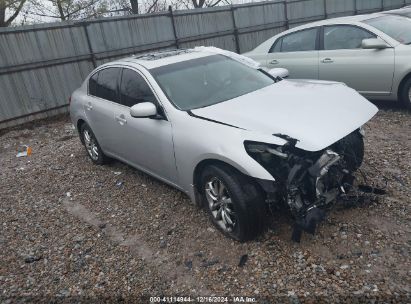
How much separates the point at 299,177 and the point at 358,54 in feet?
13.7

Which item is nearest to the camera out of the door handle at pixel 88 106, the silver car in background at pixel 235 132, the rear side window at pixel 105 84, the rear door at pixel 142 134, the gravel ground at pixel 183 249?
the gravel ground at pixel 183 249

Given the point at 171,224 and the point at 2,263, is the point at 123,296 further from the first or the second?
the point at 2,263

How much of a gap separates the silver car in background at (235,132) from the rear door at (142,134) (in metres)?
0.01

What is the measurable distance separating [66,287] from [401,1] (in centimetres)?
1873

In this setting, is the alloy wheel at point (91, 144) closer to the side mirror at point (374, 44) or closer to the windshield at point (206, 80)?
the windshield at point (206, 80)

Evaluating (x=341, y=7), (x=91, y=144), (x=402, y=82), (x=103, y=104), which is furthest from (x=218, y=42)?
(x=103, y=104)

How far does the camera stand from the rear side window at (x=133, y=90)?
4.19 metres

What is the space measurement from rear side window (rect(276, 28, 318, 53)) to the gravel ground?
2623 millimetres

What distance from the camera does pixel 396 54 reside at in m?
5.91

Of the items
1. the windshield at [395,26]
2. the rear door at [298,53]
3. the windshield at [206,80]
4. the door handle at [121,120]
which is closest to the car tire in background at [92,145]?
the door handle at [121,120]

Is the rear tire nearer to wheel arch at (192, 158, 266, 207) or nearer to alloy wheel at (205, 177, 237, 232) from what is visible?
wheel arch at (192, 158, 266, 207)

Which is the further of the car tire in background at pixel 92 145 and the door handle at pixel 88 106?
the car tire in background at pixel 92 145

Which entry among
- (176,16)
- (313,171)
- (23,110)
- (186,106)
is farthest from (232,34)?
(313,171)

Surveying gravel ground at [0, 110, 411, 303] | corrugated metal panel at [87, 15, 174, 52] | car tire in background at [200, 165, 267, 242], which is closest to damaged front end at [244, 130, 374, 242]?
car tire in background at [200, 165, 267, 242]
